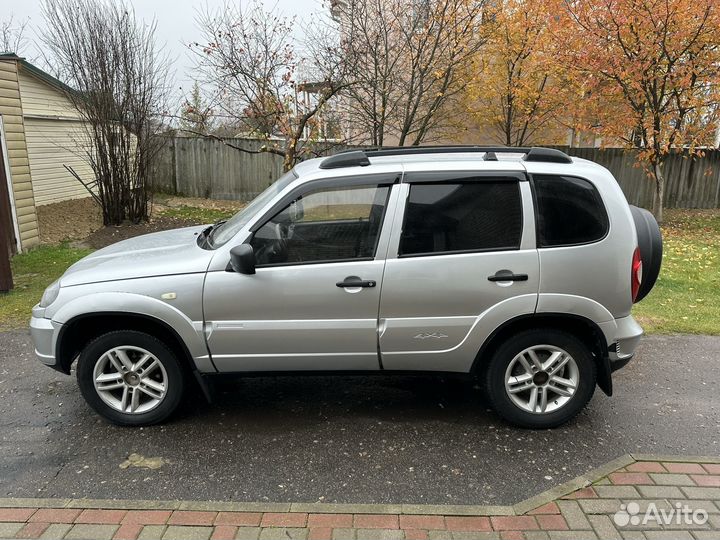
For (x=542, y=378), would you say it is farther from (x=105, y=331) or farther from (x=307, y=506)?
(x=105, y=331)

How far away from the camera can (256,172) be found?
1700 centimetres

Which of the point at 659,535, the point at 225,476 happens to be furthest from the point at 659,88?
the point at 225,476

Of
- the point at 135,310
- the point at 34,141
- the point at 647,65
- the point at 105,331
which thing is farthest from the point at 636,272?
the point at 34,141

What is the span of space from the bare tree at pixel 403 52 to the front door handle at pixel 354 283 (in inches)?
352

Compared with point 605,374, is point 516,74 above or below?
above

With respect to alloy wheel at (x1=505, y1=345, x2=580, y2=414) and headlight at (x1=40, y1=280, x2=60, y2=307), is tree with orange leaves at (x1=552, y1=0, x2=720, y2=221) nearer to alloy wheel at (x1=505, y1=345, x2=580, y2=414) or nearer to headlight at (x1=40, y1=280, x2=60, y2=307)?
alloy wheel at (x1=505, y1=345, x2=580, y2=414)

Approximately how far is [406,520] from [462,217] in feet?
6.14

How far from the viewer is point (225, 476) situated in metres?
3.21

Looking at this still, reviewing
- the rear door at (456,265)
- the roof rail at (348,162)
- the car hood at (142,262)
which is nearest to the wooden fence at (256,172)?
the car hood at (142,262)

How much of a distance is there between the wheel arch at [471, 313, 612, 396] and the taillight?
1.24 feet

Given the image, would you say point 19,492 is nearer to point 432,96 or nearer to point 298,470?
point 298,470

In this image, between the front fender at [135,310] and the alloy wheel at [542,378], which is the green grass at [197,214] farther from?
the alloy wheel at [542,378]

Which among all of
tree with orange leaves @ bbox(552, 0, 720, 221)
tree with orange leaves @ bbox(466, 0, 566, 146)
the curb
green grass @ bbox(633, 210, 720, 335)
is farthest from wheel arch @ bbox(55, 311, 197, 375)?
tree with orange leaves @ bbox(466, 0, 566, 146)

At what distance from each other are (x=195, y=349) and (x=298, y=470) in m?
1.05
